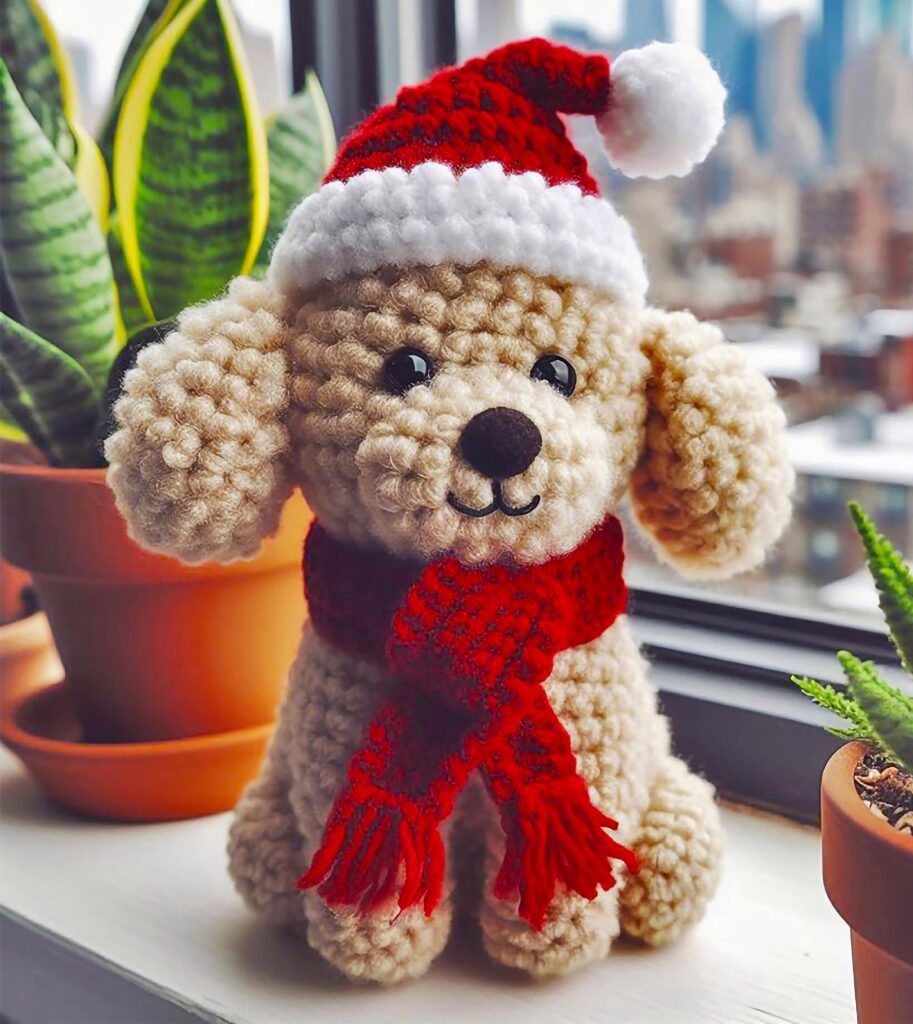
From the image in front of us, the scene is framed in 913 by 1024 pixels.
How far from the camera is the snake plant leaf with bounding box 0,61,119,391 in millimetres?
626

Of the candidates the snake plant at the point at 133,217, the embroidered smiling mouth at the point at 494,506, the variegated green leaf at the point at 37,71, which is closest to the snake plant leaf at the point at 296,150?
the snake plant at the point at 133,217

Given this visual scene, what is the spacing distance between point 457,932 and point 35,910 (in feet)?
0.75

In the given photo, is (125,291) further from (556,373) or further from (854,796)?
(854,796)

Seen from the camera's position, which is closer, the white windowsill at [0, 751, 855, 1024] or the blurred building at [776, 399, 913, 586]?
the white windowsill at [0, 751, 855, 1024]

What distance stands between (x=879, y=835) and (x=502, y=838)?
0.60 feet

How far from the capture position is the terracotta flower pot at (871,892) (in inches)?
14.9

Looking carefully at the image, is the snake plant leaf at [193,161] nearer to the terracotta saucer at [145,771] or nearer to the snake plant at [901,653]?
the terracotta saucer at [145,771]

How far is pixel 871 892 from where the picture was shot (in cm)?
39

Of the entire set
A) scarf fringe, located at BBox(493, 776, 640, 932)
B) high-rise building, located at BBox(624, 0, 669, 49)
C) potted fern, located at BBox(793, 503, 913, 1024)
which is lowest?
scarf fringe, located at BBox(493, 776, 640, 932)

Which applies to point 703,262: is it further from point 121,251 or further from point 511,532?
point 511,532

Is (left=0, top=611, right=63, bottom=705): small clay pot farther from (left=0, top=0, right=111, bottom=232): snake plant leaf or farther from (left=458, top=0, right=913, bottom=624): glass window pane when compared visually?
(left=458, top=0, right=913, bottom=624): glass window pane

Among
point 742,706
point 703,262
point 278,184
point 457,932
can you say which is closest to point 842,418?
point 703,262

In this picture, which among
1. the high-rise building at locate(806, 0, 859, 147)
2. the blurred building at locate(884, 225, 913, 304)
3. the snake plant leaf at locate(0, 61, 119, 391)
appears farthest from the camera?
the blurred building at locate(884, 225, 913, 304)

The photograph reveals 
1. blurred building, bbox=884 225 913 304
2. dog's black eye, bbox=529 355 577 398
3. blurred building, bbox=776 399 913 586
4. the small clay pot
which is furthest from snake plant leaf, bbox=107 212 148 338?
blurred building, bbox=884 225 913 304
